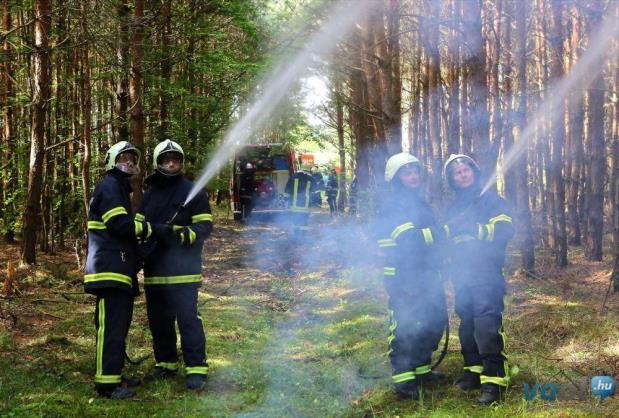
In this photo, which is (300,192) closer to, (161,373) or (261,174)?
(161,373)

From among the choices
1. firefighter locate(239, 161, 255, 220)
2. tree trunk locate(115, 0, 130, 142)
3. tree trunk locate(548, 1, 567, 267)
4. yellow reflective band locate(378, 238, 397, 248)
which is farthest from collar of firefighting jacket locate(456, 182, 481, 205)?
firefighter locate(239, 161, 255, 220)

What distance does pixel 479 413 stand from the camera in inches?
173

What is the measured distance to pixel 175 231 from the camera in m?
5.33

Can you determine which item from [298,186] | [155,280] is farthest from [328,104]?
[155,280]

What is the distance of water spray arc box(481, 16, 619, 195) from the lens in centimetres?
1166

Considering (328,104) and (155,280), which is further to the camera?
(328,104)

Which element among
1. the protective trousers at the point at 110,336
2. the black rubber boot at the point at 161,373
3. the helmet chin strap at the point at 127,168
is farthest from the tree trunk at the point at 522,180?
the protective trousers at the point at 110,336

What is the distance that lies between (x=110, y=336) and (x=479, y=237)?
327cm

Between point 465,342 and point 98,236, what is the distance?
3377 millimetres

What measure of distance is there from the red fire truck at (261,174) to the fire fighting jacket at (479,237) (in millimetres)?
17747

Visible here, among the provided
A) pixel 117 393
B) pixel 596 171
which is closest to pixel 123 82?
pixel 117 393

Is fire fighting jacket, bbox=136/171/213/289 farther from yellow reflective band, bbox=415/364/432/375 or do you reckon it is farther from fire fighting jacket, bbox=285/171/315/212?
fire fighting jacket, bbox=285/171/315/212

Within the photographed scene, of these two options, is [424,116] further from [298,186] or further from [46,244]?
[46,244]

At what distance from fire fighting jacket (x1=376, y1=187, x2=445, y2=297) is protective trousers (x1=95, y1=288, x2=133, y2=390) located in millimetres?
2384
